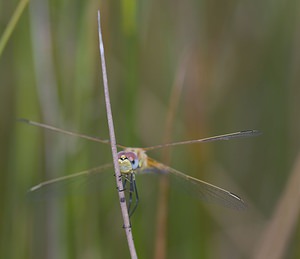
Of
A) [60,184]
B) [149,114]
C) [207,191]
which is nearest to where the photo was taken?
[207,191]

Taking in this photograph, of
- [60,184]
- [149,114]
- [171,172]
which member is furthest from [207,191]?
[149,114]

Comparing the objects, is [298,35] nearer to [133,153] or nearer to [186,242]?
[186,242]

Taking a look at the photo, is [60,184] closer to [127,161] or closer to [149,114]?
[127,161]

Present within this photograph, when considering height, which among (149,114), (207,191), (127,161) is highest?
(149,114)

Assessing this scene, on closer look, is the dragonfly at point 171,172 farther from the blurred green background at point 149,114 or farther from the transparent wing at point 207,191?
the blurred green background at point 149,114

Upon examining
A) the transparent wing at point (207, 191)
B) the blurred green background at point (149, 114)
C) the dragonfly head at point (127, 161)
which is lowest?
the transparent wing at point (207, 191)

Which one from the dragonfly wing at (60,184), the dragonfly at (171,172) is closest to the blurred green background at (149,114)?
the dragonfly wing at (60,184)
